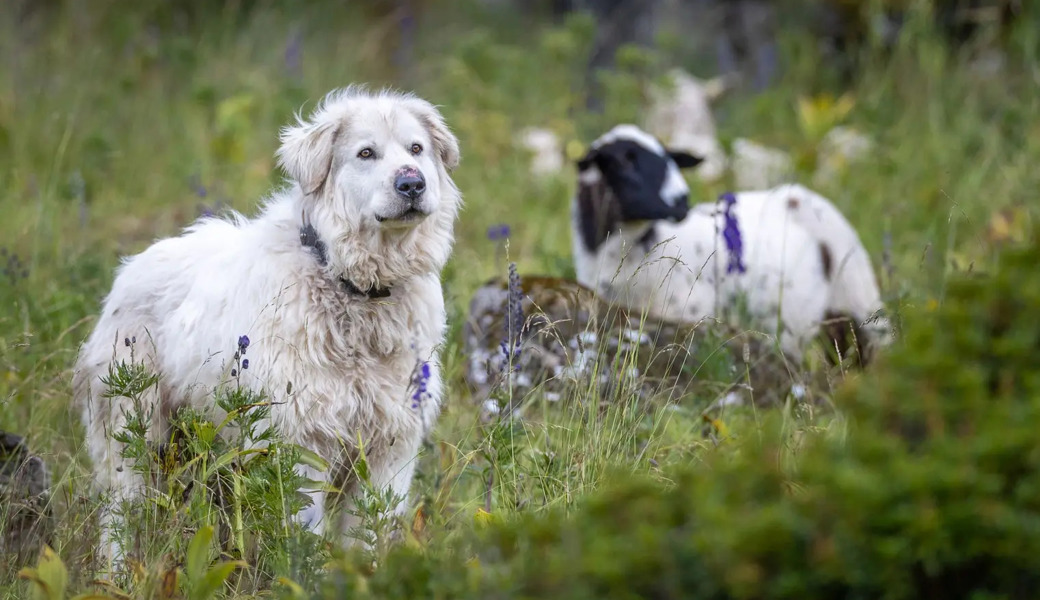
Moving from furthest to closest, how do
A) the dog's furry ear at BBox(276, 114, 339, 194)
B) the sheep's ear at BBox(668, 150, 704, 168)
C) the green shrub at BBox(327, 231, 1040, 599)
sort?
the sheep's ear at BBox(668, 150, 704, 168)
the dog's furry ear at BBox(276, 114, 339, 194)
the green shrub at BBox(327, 231, 1040, 599)

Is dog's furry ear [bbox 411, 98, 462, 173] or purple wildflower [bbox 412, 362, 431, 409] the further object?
dog's furry ear [bbox 411, 98, 462, 173]

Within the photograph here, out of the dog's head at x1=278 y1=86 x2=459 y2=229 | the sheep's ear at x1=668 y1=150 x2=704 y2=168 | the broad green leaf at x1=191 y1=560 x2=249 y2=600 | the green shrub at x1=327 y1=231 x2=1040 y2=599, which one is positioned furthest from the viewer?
the sheep's ear at x1=668 y1=150 x2=704 y2=168

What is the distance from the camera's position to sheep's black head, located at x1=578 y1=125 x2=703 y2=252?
5.70 m

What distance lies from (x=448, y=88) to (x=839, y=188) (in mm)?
3730

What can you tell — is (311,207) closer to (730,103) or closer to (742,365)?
(742,365)

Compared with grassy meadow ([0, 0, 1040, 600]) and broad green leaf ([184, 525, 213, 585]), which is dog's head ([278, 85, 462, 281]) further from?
broad green leaf ([184, 525, 213, 585])

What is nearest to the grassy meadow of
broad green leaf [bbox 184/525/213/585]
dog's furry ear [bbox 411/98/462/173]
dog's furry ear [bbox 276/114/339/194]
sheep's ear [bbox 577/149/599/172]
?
broad green leaf [bbox 184/525/213/585]

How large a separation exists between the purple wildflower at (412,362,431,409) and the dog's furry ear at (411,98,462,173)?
0.94 m

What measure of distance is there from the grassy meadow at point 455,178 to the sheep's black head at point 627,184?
0.35 m

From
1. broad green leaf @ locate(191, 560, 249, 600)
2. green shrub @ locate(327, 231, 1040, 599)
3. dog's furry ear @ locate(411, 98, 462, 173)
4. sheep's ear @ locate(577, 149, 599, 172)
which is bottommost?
broad green leaf @ locate(191, 560, 249, 600)

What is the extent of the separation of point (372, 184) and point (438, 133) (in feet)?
1.48

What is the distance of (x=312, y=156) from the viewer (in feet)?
11.9

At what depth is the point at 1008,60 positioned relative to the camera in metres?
10.1

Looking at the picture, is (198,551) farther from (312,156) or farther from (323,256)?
(312,156)
